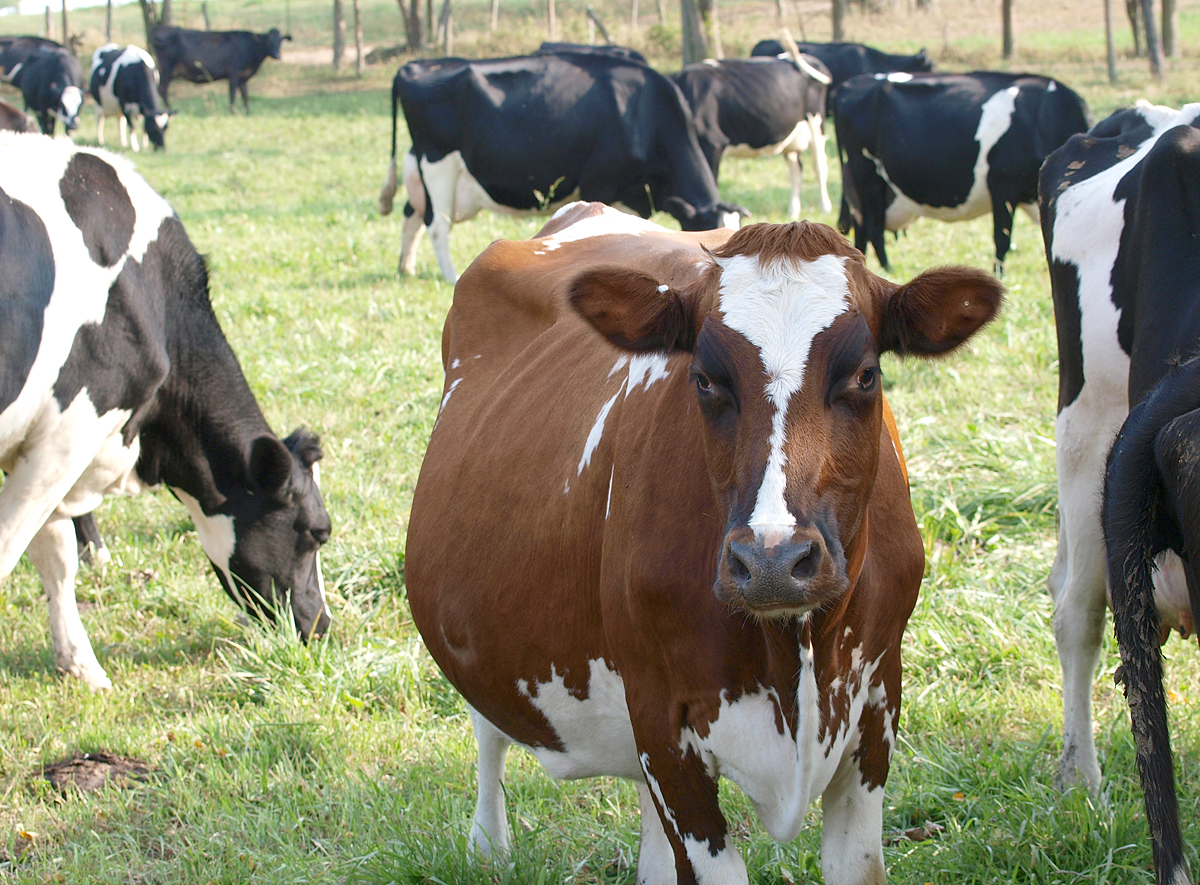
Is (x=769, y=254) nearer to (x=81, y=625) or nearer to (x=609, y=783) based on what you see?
(x=609, y=783)

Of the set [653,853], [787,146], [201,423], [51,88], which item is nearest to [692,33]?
[787,146]

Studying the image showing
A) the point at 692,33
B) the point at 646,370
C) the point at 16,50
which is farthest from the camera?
the point at 16,50

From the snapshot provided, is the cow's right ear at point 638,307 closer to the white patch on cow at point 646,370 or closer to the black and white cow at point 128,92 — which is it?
the white patch on cow at point 646,370

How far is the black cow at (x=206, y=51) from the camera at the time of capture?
1289 inches

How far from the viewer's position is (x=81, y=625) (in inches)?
186

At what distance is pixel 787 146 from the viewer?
15078 millimetres

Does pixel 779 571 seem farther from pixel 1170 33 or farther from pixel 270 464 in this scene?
pixel 1170 33

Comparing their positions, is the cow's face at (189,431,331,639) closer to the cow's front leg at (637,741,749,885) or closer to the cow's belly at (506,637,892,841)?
the cow's front leg at (637,741,749,885)

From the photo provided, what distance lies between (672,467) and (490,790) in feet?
4.84

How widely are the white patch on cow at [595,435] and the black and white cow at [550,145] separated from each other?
28.0 feet

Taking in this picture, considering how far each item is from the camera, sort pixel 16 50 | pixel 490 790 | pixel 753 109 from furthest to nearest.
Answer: pixel 16 50
pixel 753 109
pixel 490 790

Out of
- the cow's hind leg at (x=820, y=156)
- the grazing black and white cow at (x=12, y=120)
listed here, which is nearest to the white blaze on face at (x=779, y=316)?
the grazing black and white cow at (x=12, y=120)

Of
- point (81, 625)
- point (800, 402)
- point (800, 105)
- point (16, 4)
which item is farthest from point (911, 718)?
point (16, 4)

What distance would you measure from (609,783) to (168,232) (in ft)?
9.68
